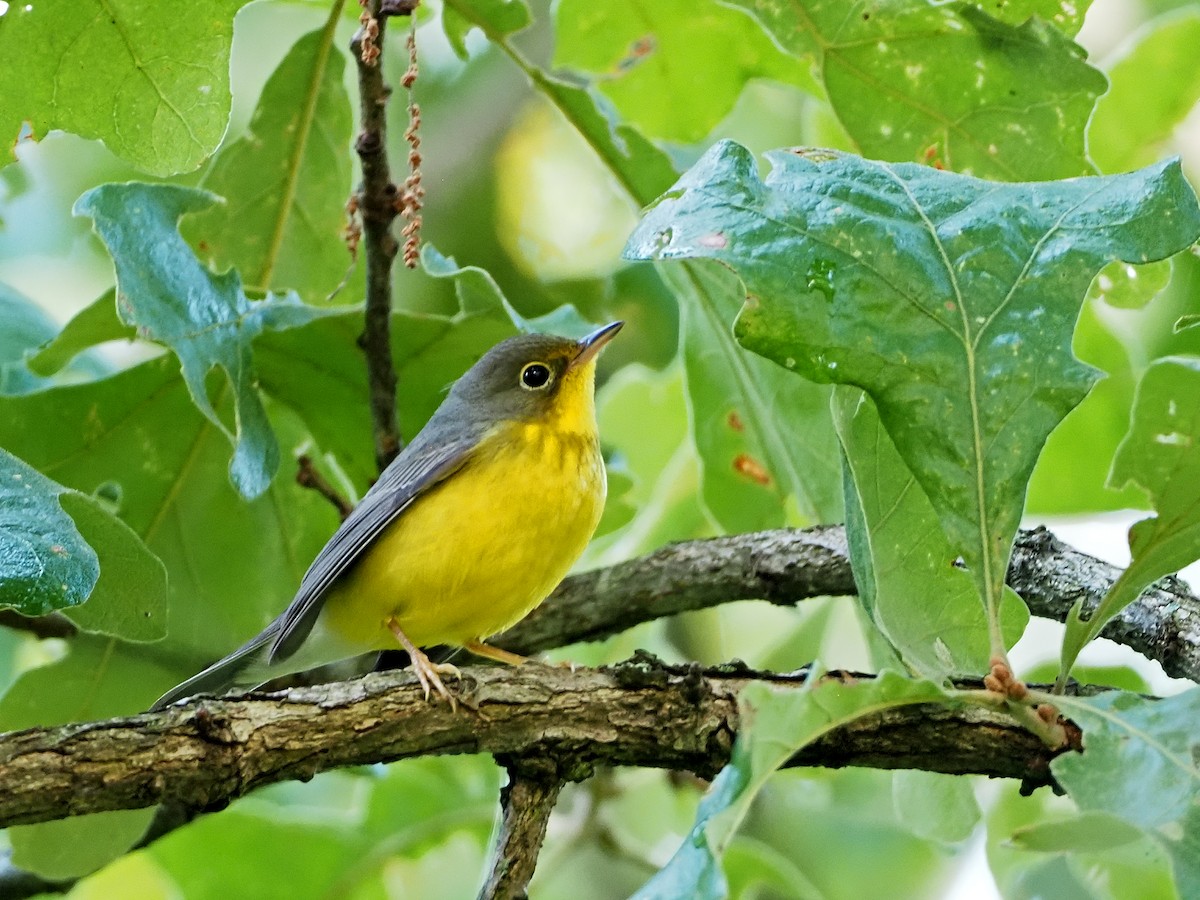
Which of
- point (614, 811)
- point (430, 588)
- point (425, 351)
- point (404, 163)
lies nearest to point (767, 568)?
point (430, 588)

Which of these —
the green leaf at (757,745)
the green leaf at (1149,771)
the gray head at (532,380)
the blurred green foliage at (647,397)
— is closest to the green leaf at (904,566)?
the blurred green foliage at (647,397)

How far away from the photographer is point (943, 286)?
228 cm

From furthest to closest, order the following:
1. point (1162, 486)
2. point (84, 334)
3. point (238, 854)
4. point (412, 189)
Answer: point (238, 854), point (84, 334), point (412, 189), point (1162, 486)

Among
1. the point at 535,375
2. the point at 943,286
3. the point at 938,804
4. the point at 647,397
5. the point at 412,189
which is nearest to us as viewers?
the point at 943,286

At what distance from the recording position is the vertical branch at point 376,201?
2998mm

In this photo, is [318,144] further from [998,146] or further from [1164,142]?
[1164,142]

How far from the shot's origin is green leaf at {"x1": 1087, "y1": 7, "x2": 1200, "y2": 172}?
4.20m

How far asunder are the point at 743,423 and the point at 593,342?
56cm

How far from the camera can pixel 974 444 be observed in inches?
91.0

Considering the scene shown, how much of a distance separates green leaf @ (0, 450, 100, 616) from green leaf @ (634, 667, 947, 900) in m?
1.11

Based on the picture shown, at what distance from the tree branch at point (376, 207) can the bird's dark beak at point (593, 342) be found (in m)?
0.75

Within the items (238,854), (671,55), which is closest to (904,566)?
(671,55)

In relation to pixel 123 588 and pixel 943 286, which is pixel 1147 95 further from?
pixel 123 588

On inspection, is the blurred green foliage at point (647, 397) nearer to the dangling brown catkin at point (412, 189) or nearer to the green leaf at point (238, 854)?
the green leaf at point (238, 854)
